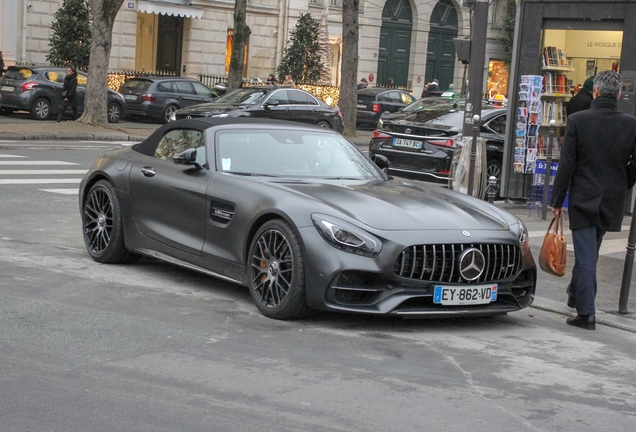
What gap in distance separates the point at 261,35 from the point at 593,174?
3870cm

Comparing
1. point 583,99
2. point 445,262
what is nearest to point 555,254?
point 445,262

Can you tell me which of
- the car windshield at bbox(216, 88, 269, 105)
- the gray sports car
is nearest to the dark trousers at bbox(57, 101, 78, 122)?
the car windshield at bbox(216, 88, 269, 105)

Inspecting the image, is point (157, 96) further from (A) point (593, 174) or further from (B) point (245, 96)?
(A) point (593, 174)

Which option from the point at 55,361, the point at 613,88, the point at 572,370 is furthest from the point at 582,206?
the point at 55,361

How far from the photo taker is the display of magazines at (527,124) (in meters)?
15.4

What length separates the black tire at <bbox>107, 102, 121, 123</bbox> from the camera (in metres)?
30.5

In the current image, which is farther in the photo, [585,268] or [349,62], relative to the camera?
[349,62]

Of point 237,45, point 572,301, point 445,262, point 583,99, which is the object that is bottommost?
point 572,301

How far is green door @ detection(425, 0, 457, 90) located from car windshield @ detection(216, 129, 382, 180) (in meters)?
46.2

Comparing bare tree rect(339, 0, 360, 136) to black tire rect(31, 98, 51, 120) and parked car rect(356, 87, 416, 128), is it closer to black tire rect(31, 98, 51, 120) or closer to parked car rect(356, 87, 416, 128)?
parked car rect(356, 87, 416, 128)

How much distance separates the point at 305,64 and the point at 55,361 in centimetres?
3931

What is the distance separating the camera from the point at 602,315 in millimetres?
7996

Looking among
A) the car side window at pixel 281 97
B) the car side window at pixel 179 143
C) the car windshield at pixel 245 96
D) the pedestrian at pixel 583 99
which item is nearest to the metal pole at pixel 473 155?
the pedestrian at pixel 583 99

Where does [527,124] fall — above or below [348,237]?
above
